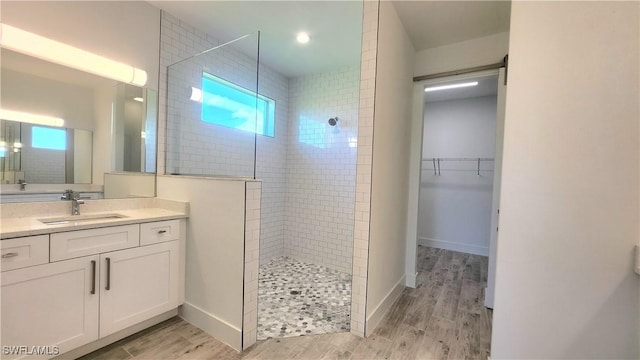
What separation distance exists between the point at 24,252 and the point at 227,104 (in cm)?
200

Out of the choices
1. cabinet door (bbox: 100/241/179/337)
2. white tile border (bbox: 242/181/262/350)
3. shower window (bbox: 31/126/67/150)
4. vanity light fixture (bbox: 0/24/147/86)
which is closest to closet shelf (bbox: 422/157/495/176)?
white tile border (bbox: 242/181/262/350)

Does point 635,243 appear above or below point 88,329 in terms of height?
above

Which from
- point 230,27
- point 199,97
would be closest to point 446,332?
point 199,97

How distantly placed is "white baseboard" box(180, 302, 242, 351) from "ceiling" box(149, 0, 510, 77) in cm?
242

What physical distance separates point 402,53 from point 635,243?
214cm

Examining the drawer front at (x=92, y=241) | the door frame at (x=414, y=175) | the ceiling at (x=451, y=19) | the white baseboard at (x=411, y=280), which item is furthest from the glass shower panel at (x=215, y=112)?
the white baseboard at (x=411, y=280)

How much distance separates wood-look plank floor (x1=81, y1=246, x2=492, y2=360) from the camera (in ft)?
5.85

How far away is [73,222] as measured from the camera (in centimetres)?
177

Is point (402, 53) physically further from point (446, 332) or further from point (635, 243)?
point (446, 332)

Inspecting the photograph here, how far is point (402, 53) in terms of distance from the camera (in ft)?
8.27

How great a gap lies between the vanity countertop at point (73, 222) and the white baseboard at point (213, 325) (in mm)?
Result: 774

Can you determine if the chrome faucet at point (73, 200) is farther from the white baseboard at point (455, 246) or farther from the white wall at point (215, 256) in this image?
the white baseboard at point (455, 246)

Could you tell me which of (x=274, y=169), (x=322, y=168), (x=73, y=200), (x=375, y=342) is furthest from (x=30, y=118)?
(x=375, y=342)

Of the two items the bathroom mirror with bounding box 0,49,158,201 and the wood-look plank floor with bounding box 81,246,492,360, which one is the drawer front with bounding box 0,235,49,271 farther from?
the wood-look plank floor with bounding box 81,246,492,360
